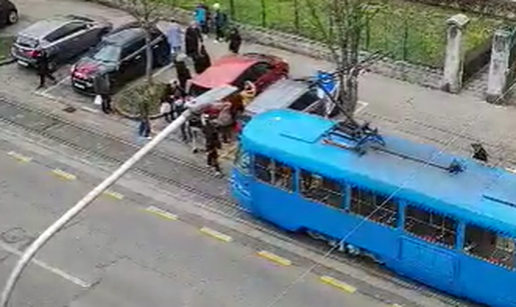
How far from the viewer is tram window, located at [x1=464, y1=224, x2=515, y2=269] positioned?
57.8ft

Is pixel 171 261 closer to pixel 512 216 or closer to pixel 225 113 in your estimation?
pixel 225 113

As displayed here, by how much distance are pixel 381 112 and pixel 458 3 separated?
8.24 m

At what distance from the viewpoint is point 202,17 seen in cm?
3131

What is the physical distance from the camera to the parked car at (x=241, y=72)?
2603 cm

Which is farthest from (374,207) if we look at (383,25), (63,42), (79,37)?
(79,37)

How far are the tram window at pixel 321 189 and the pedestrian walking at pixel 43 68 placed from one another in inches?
456

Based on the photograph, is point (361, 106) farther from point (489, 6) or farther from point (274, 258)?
point (274, 258)

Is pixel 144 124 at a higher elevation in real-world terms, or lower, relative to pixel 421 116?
higher

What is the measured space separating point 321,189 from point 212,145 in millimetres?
4402

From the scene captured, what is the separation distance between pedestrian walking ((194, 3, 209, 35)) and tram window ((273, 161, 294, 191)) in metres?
11.9

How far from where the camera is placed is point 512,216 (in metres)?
17.5

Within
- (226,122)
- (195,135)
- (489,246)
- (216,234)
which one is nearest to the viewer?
(489,246)

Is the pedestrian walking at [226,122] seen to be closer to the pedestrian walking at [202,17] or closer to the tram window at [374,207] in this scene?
the tram window at [374,207]

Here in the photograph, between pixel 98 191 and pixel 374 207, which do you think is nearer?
pixel 98 191
